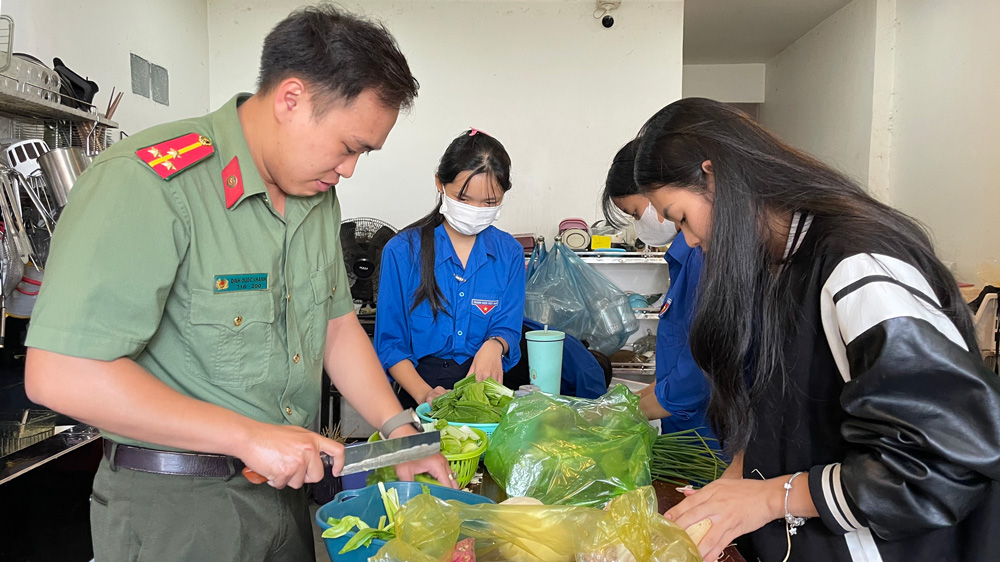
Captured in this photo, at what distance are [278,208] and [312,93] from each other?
26 cm

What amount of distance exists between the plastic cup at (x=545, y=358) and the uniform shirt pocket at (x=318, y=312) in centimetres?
67

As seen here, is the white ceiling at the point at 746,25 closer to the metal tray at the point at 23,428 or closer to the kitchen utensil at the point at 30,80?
the kitchen utensil at the point at 30,80

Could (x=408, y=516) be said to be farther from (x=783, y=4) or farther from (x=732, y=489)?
(x=783, y=4)

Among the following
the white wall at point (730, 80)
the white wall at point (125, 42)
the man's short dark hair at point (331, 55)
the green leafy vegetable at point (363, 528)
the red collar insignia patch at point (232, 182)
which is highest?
the white wall at point (730, 80)

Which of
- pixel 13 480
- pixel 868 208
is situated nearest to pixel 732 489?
pixel 868 208

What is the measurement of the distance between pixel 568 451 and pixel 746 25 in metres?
5.77

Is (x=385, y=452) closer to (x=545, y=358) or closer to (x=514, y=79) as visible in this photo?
(x=545, y=358)

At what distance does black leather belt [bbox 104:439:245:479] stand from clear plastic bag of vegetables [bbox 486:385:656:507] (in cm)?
51

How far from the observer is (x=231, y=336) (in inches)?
45.1

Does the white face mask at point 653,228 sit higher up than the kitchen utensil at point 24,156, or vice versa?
the kitchen utensil at point 24,156

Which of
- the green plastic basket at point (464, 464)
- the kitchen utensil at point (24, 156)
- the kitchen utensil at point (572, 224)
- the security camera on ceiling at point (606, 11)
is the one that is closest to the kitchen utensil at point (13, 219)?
the kitchen utensil at point (24, 156)

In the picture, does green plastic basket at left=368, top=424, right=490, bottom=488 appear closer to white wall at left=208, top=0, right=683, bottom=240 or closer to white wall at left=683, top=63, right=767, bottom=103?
white wall at left=208, top=0, right=683, bottom=240

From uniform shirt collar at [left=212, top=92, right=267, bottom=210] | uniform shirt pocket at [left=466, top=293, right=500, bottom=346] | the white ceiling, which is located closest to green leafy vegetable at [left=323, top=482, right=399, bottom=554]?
uniform shirt collar at [left=212, top=92, right=267, bottom=210]

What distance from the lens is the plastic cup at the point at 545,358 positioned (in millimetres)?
1864
